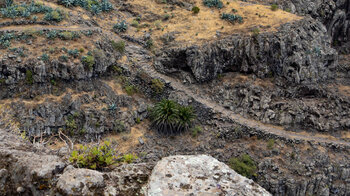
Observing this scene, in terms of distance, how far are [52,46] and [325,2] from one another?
45569 mm

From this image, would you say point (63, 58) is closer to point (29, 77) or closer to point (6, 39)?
point (29, 77)

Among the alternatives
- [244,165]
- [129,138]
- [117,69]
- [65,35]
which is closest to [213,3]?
[117,69]

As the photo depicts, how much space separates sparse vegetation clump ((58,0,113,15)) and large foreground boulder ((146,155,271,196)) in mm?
35267

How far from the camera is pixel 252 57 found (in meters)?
33.0

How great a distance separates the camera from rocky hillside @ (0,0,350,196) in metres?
25.0

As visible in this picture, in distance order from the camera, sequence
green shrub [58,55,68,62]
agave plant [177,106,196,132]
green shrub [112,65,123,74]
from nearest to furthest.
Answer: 1. green shrub [58,55,68,62]
2. agave plant [177,106,196,132]
3. green shrub [112,65,123,74]

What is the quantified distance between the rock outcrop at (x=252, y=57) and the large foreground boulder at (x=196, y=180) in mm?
26811

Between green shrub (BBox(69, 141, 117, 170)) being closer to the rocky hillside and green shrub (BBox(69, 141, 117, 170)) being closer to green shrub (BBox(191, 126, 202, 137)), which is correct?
the rocky hillside

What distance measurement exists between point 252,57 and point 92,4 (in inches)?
971

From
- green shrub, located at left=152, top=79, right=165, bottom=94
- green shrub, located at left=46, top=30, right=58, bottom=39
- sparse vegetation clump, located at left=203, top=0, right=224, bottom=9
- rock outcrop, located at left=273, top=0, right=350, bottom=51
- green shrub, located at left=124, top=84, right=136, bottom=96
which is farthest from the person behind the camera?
rock outcrop, located at left=273, top=0, right=350, bottom=51

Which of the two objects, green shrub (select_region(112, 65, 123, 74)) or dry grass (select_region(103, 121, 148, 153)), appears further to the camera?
green shrub (select_region(112, 65, 123, 74))

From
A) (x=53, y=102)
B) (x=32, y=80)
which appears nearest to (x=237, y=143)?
(x=53, y=102)

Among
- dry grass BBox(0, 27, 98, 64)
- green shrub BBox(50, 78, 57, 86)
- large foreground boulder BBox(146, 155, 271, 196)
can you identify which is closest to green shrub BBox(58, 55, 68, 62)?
dry grass BBox(0, 27, 98, 64)

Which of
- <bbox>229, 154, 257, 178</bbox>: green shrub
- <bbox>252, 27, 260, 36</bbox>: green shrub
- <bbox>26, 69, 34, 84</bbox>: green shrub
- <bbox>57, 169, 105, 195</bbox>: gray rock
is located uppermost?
<bbox>57, 169, 105, 195</bbox>: gray rock
